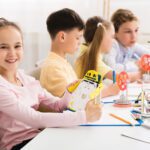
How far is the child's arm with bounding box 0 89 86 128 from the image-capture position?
1052 millimetres

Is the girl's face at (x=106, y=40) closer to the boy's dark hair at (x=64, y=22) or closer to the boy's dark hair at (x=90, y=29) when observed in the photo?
the boy's dark hair at (x=90, y=29)

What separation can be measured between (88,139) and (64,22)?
2.92ft

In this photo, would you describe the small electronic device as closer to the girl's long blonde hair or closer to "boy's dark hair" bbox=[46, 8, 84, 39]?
"boy's dark hair" bbox=[46, 8, 84, 39]

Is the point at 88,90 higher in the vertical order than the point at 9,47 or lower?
lower

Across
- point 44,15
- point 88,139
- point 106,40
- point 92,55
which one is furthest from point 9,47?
point 44,15

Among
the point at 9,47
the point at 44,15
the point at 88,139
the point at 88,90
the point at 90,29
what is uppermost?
the point at 44,15

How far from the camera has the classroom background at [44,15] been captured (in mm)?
2939

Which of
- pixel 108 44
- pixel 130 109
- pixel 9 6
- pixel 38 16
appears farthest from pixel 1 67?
pixel 38 16

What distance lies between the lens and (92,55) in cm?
188

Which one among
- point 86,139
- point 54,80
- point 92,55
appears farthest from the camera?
point 92,55

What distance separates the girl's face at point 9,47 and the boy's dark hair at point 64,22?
447mm

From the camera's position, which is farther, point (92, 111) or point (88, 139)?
point (92, 111)

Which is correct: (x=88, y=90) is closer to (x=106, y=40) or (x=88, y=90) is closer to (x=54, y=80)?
(x=54, y=80)

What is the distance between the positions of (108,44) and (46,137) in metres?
1.13
